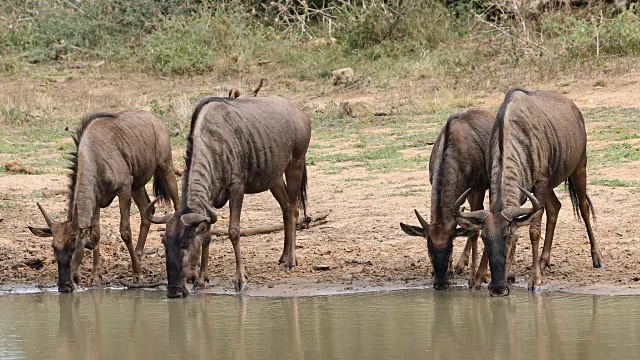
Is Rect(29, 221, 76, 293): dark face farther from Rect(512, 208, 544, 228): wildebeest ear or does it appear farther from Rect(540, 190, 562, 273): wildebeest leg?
Rect(540, 190, 562, 273): wildebeest leg

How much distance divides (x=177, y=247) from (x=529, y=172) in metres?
2.76

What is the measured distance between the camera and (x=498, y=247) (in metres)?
8.04

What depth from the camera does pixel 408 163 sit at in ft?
43.2

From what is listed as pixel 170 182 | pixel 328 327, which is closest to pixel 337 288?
pixel 328 327

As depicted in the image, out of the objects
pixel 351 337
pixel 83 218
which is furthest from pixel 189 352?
pixel 83 218

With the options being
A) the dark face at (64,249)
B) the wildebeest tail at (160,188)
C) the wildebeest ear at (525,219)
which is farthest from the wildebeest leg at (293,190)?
the wildebeest ear at (525,219)

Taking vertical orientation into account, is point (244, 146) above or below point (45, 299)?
above

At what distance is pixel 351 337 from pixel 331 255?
2.90 meters

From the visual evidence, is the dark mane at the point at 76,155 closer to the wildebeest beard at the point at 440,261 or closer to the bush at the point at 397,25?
the wildebeest beard at the point at 440,261

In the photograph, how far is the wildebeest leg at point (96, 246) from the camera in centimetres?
952

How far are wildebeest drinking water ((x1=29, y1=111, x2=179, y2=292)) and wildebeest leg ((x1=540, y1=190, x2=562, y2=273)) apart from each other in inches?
136

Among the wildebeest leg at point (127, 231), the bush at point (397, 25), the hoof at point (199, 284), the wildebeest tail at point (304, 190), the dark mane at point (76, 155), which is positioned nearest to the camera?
the hoof at point (199, 284)

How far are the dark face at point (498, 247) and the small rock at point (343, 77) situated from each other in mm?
10638

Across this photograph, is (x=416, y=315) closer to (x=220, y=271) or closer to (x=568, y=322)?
(x=568, y=322)
